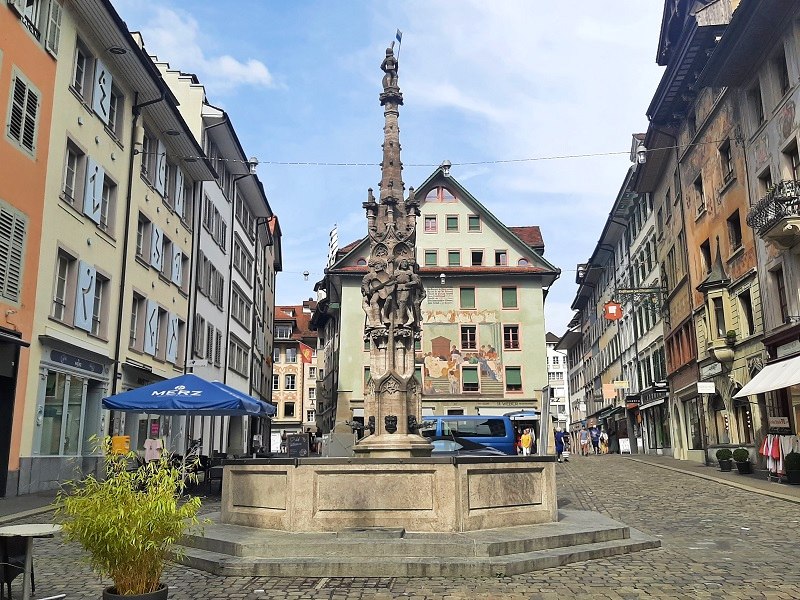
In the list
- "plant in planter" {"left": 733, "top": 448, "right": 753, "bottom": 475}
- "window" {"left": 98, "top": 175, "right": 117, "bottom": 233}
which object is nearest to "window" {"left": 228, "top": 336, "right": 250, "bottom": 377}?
"window" {"left": 98, "top": 175, "right": 117, "bottom": 233}

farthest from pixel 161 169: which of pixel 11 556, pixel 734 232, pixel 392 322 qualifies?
pixel 11 556

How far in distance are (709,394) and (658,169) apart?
1247 cm

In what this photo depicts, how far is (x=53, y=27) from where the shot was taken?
61.4 ft

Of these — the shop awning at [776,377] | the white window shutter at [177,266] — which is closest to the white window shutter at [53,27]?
the white window shutter at [177,266]

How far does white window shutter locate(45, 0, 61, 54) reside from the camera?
18484mm

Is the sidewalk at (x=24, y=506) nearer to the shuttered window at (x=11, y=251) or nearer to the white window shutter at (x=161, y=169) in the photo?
the shuttered window at (x=11, y=251)

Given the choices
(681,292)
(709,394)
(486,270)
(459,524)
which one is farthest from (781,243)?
(486,270)

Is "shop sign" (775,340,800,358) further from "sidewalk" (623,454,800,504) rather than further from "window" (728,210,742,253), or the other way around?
"window" (728,210,742,253)

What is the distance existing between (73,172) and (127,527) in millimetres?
17152

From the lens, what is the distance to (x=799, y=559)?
8.77 metres

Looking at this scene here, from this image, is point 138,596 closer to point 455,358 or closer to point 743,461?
point 743,461

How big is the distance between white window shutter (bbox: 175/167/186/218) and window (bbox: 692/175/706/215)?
20.5 meters

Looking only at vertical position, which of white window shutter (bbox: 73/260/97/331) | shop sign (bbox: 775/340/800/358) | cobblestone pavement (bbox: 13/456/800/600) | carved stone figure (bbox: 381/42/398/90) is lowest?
cobblestone pavement (bbox: 13/456/800/600)

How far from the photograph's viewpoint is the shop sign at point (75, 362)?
730 inches
